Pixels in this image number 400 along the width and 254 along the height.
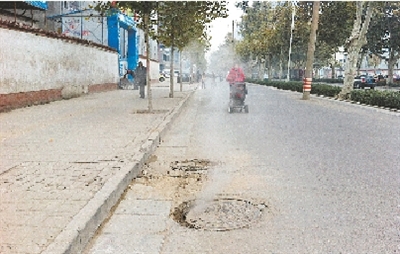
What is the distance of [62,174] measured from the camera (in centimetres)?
575

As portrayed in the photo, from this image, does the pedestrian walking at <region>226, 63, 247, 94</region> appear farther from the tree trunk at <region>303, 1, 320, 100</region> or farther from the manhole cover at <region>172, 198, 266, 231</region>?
the manhole cover at <region>172, 198, 266, 231</region>

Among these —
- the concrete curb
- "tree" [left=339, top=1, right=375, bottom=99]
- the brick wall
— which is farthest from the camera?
"tree" [left=339, top=1, right=375, bottom=99]

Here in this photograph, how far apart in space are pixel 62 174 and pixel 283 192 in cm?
281

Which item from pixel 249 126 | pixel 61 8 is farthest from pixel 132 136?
pixel 61 8

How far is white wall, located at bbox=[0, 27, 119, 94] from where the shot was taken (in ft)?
45.4

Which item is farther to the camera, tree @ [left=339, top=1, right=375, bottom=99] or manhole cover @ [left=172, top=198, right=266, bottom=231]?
tree @ [left=339, top=1, right=375, bottom=99]

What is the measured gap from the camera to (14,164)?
6.35 m

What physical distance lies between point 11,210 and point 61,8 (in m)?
30.3

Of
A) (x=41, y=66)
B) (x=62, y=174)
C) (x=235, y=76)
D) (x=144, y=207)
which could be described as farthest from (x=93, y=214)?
(x=41, y=66)

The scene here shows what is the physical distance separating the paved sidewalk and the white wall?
2.91 meters

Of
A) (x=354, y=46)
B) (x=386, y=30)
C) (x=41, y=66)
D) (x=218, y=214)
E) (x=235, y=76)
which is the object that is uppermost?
(x=386, y=30)

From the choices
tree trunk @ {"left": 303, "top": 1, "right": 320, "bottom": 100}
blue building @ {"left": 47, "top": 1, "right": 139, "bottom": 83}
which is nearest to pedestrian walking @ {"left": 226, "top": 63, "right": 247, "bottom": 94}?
tree trunk @ {"left": 303, "top": 1, "right": 320, "bottom": 100}

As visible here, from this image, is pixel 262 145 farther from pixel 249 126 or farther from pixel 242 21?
pixel 242 21

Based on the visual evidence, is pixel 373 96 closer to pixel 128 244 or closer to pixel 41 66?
pixel 41 66
